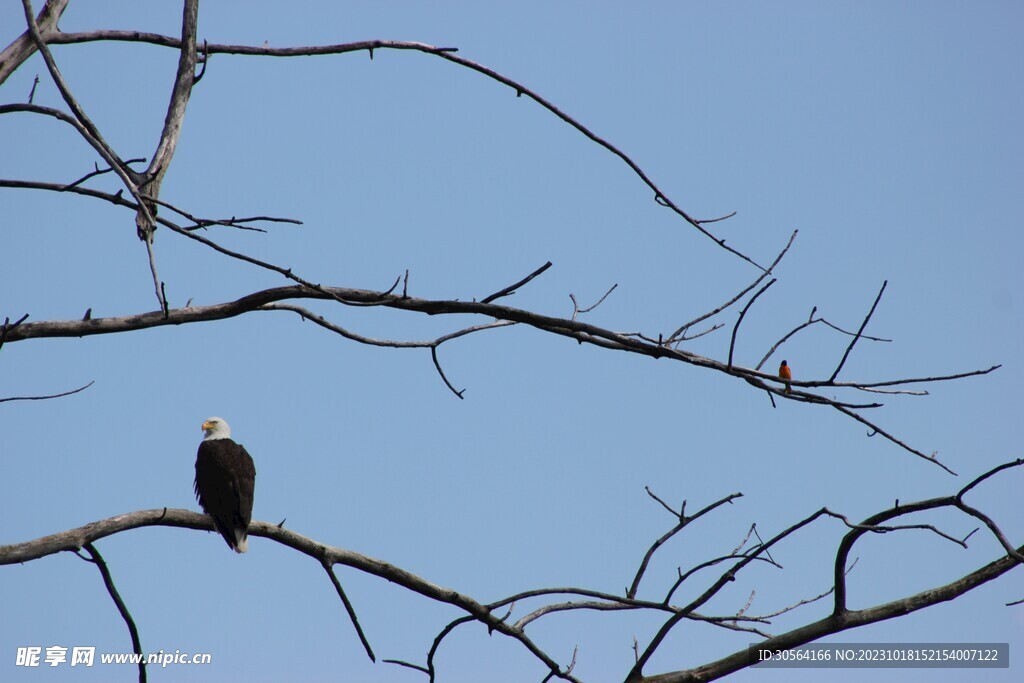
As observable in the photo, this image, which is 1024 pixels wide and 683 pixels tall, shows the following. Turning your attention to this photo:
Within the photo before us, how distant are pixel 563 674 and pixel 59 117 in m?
3.36

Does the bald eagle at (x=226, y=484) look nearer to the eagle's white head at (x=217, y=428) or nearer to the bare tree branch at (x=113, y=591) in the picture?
the eagle's white head at (x=217, y=428)

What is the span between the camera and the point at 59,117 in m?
4.38

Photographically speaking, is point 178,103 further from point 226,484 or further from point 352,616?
point 226,484

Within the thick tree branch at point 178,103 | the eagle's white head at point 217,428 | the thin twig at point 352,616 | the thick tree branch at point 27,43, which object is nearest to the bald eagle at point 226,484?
the eagle's white head at point 217,428

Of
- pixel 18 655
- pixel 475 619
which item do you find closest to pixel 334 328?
pixel 475 619

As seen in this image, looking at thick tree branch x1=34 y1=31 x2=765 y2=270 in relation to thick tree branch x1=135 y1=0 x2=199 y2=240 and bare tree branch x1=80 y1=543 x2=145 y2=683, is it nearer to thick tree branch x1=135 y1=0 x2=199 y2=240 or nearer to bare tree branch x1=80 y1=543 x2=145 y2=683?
thick tree branch x1=135 y1=0 x2=199 y2=240

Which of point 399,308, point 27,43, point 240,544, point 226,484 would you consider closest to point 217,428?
point 226,484

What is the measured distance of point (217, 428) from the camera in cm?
952

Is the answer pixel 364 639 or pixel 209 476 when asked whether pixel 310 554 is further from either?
pixel 209 476

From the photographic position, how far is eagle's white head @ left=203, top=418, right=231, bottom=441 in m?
9.49

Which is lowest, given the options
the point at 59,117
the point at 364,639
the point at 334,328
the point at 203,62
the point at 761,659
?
the point at 761,659

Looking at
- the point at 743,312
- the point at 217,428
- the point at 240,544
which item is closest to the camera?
the point at 743,312

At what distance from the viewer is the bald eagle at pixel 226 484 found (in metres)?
6.78

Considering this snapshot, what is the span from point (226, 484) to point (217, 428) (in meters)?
1.94
